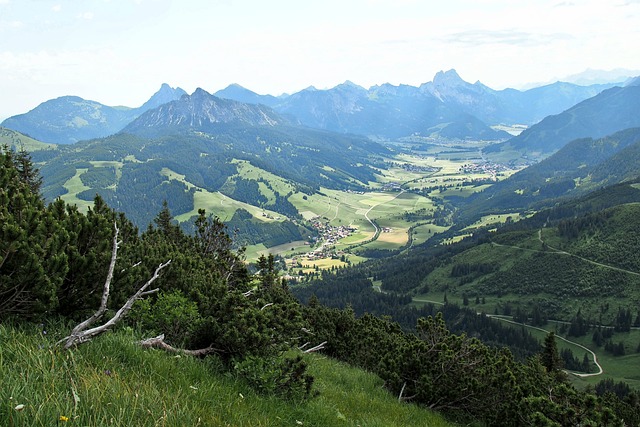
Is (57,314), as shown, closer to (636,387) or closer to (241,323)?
(241,323)

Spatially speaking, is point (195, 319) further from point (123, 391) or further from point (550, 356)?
point (550, 356)

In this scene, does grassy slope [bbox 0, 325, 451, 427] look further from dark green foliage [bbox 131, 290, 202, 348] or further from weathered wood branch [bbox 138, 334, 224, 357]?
dark green foliage [bbox 131, 290, 202, 348]

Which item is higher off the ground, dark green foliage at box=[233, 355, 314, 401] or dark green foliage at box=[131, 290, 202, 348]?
dark green foliage at box=[131, 290, 202, 348]

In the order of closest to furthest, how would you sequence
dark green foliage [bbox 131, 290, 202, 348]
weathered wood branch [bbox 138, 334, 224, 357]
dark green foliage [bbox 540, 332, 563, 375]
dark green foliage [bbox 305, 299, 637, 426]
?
1. weathered wood branch [bbox 138, 334, 224, 357]
2. dark green foliage [bbox 131, 290, 202, 348]
3. dark green foliage [bbox 305, 299, 637, 426]
4. dark green foliage [bbox 540, 332, 563, 375]

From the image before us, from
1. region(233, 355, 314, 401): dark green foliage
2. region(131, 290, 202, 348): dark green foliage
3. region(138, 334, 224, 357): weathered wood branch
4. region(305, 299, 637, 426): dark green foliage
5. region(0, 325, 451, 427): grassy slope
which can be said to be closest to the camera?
region(0, 325, 451, 427): grassy slope

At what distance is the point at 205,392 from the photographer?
6891 mm

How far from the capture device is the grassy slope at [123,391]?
4.39 metres

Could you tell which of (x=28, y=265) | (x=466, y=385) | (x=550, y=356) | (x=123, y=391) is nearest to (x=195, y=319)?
(x=28, y=265)

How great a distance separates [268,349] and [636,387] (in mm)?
156319

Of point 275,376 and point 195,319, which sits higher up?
point 195,319

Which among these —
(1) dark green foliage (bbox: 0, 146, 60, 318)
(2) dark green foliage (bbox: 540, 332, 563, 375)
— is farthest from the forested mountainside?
(2) dark green foliage (bbox: 540, 332, 563, 375)

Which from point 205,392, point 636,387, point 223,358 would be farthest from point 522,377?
point 636,387

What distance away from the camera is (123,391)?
17.1 feet

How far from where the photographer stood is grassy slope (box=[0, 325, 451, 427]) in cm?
439
